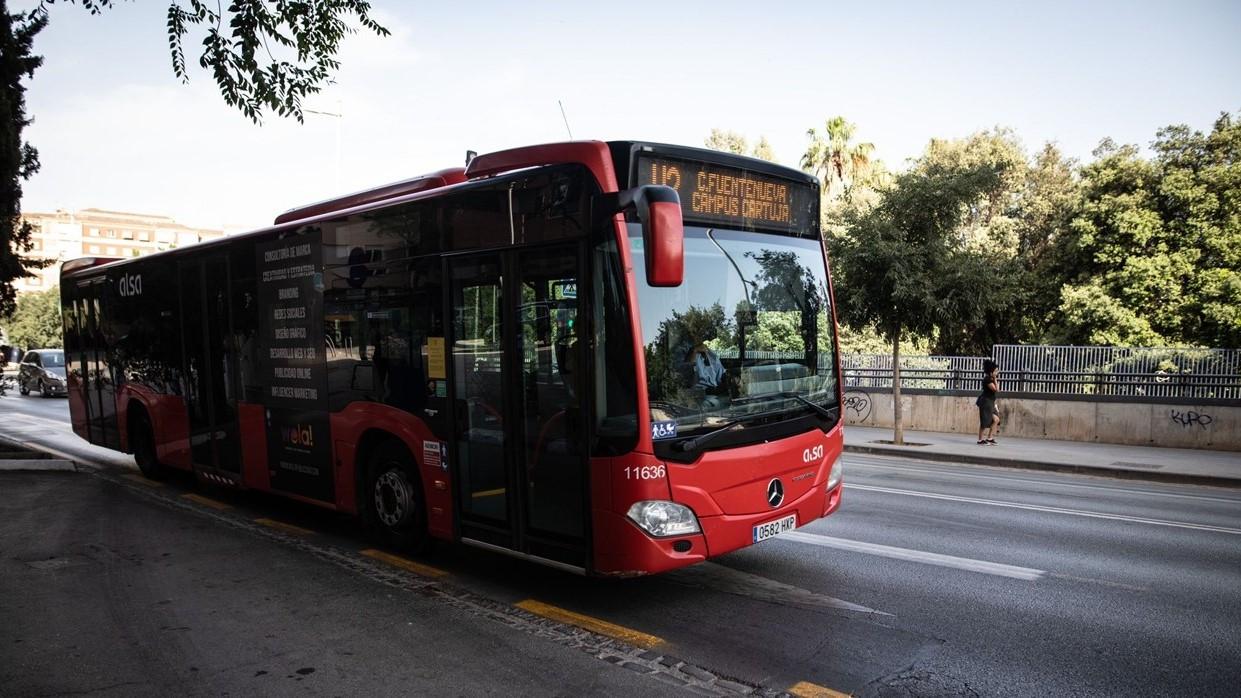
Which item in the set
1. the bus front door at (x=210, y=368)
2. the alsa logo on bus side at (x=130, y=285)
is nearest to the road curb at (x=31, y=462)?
the alsa logo on bus side at (x=130, y=285)

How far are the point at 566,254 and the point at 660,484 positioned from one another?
5.17ft

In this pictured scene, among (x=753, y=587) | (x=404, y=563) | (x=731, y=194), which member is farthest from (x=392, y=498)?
(x=731, y=194)

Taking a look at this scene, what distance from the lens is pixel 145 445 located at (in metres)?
10.8

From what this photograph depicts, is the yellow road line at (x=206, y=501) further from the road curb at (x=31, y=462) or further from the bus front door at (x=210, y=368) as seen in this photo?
the road curb at (x=31, y=462)

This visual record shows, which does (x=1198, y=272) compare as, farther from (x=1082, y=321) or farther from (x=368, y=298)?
(x=368, y=298)

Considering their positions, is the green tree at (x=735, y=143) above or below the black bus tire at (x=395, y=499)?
above

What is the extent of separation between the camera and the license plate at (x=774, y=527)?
5.34 m

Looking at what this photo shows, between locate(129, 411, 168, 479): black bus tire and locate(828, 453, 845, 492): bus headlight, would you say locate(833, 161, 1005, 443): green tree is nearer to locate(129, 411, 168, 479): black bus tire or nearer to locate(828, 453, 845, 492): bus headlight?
locate(828, 453, 845, 492): bus headlight

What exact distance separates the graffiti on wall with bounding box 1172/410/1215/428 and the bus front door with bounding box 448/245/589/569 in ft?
50.3

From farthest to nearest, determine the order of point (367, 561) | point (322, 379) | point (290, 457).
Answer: point (290, 457) → point (322, 379) → point (367, 561)

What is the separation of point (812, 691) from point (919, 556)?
3.13 metres

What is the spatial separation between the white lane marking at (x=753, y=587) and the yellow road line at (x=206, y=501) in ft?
18.5

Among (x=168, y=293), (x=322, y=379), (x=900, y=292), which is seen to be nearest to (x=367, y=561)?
(x=322, y=379)

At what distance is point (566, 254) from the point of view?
5156mm
